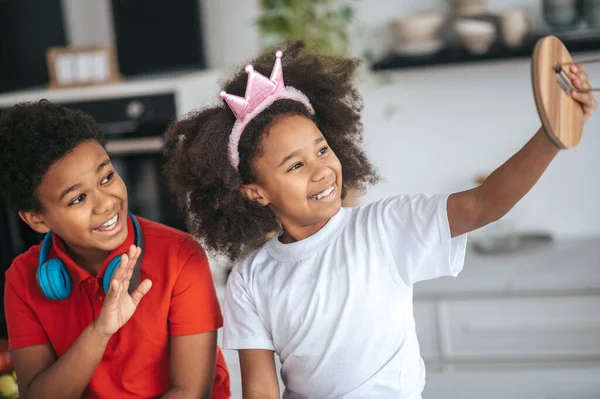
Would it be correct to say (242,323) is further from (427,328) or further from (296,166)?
(427,328)

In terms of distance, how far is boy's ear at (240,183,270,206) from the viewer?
1553 millimetres

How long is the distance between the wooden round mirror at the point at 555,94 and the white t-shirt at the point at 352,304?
32 cm

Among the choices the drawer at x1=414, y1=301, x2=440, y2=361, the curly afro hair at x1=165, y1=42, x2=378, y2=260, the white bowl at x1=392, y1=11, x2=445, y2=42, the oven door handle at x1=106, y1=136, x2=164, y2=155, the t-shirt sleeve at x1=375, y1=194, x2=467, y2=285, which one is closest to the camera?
the t-shirt sleeve at x1=375, y1=194, x2=467, y2=285

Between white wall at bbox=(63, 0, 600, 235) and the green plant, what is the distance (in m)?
0.10

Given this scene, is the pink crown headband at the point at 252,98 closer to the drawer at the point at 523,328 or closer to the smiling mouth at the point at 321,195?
the smiling mouth at the point at 321,195

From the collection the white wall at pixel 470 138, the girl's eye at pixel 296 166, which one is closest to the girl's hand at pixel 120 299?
the girl's eye at pixel 296 166

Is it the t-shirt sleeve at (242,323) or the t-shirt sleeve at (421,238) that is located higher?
the t-shirt sleeve at (421,238)

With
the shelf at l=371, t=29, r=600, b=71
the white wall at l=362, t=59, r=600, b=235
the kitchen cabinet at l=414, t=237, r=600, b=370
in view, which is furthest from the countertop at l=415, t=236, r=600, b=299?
the shelf at l=371, t=29, r=600, b=71

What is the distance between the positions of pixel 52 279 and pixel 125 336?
0.18 meters

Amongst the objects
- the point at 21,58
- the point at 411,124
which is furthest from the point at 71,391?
the point at 21,58

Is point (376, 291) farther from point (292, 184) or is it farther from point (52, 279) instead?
point (52, 279)

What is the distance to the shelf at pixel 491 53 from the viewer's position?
289 centimetres

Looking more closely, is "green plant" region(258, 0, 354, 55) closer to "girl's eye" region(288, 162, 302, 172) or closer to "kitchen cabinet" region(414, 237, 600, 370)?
"kitchen cabinet" region(414, 237, 600, 370)

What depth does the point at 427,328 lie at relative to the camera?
2.95 meters
